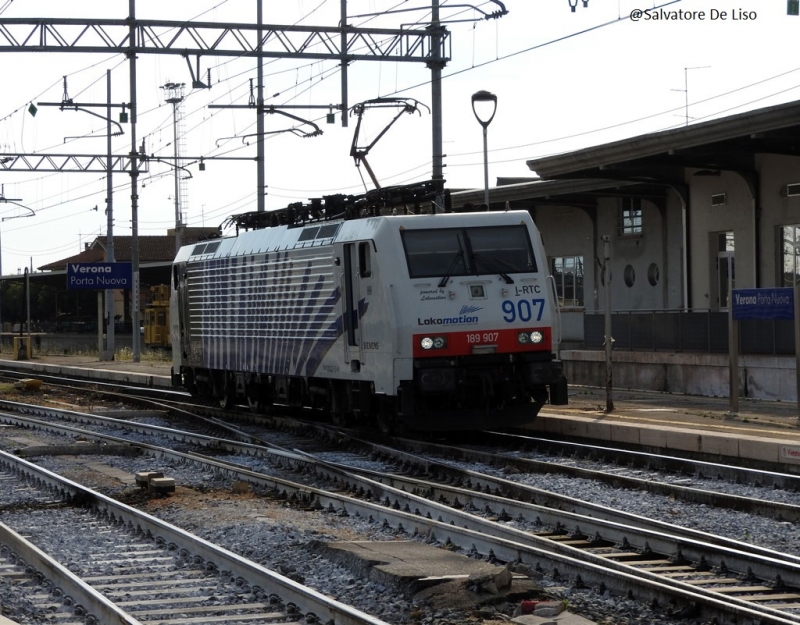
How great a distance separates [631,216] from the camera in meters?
29.8

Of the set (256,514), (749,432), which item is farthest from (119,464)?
(749,432)

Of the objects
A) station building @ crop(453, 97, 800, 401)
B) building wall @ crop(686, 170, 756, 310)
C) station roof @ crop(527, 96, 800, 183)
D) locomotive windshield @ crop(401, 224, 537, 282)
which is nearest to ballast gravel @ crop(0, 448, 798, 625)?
locomotive windshield @ crop(401, 224, 537, 282)

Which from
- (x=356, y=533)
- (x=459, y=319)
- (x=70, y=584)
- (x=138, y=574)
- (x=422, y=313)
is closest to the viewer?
(x=70, y=584)

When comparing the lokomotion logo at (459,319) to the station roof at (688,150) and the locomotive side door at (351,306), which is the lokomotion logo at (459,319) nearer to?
the locomotive side door at (351,306)

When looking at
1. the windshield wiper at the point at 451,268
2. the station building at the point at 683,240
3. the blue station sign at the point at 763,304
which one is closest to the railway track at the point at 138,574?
the windshield wiper at the point at 451,268

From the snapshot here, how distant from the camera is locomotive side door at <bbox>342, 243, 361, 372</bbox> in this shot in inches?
671

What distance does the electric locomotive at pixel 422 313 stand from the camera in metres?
16.1

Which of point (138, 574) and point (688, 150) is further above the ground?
point (688, 150)

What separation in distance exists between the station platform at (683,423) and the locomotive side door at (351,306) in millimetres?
2856

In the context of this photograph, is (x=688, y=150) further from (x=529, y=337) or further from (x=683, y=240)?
(x=529, y=337)

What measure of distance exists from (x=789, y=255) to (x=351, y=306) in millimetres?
10384

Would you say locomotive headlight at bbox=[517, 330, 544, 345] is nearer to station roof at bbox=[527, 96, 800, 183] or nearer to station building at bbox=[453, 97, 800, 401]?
station building at bbox=[453, 97, 800, 401]

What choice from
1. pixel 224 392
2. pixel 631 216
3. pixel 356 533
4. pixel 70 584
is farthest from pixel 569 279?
pixel 70 584

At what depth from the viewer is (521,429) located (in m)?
18.4
